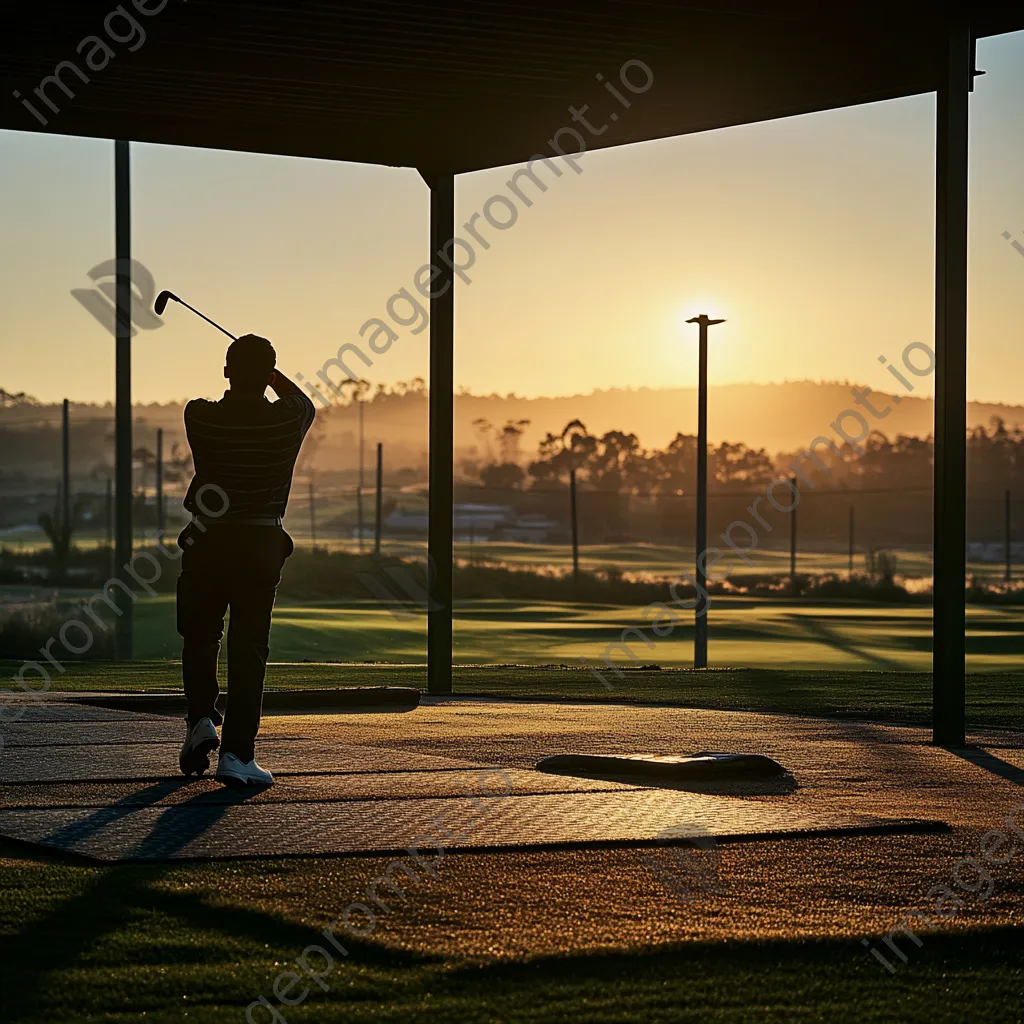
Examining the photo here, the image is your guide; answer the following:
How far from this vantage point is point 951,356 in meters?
10.7

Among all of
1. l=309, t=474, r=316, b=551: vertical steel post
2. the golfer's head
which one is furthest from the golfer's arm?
l=309, t=474, r=316, b=551: vertical steel post

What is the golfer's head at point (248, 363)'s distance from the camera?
7.79 metres

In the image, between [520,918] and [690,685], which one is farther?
[690,685]

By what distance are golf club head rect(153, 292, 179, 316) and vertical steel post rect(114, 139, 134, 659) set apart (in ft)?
58.4

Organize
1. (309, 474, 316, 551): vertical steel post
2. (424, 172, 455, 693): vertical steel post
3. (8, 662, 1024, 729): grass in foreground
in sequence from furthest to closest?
(309, 474, 316, 551): vertical steel post → (8, 662, 1024, 729): grass in foreground → (424, 172, 455, 693): vertical steel post

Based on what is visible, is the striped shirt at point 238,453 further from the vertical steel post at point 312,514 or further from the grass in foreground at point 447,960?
the vertical steel post at point 312,514

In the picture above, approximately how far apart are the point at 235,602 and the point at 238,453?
663 mm

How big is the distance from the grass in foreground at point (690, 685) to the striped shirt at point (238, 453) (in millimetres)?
7162

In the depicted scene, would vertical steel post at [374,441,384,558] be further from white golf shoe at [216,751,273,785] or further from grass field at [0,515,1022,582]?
white golf shoe at [216,751,273,785]

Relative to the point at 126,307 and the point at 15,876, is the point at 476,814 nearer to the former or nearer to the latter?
the point at 15,876

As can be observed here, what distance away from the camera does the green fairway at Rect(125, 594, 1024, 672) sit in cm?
3450

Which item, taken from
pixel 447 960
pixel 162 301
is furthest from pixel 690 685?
pixel 447 960

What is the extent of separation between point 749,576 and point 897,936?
6285 cm

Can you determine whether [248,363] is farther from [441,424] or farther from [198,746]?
[441,424]
